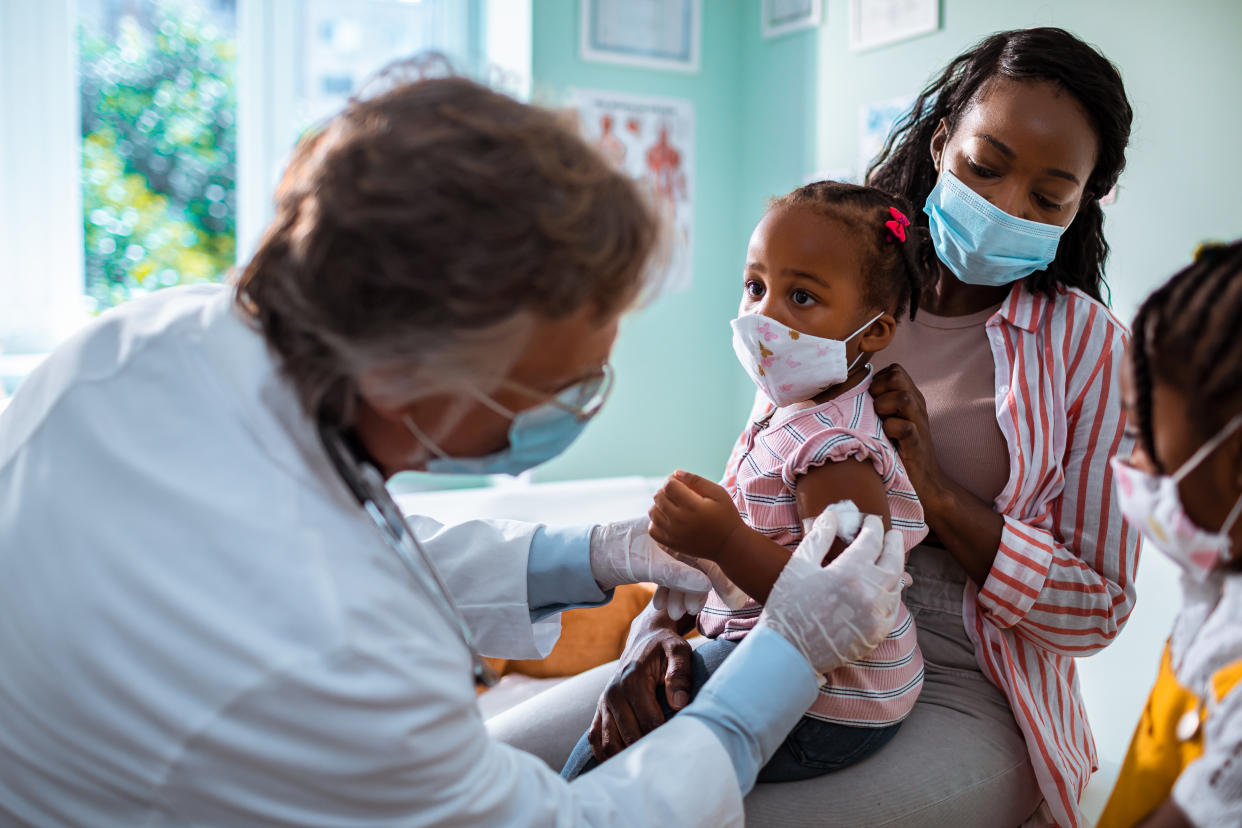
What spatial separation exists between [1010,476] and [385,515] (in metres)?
0.91

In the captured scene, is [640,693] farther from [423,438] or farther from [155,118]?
[155,118]

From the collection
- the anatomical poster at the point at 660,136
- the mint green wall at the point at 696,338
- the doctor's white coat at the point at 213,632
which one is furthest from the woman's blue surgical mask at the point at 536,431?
the mint green wall at the point at 696,338

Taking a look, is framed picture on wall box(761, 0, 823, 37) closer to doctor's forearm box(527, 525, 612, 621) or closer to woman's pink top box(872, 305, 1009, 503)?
woman's pink top box(872, 305, 1009, 503)

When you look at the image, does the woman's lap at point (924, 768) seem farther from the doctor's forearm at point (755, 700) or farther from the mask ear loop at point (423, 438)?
the mask ear loop at point (423, 438)

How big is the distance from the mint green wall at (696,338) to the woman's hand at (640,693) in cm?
242

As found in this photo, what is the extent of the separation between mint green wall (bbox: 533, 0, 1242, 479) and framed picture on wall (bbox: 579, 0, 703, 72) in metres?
0.05

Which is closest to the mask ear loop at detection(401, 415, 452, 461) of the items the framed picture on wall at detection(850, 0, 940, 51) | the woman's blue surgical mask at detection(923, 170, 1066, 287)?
the woman's blue surgical mask at detection(923, 170, 1066, 287)

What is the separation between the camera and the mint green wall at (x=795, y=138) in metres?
2.35

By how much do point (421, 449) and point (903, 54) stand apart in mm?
2743

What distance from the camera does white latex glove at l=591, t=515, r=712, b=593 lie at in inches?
56.0

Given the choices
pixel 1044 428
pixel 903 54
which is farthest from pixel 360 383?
pixel 903 54

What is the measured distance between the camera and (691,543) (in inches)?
49.3

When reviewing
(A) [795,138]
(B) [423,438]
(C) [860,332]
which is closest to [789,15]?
(A) [795,138]

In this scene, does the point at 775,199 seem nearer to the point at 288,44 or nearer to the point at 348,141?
the point at 348,141
